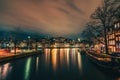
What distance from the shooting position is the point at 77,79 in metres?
34.5

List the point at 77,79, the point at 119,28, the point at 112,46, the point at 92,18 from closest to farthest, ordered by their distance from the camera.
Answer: the point at 77,79 → the point at 92,18 → the point at 119,28 → the point at 112,46

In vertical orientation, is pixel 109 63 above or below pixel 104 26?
below

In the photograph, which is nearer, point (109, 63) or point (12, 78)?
point (12, 78)

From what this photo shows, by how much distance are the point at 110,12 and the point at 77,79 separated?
27.4 m

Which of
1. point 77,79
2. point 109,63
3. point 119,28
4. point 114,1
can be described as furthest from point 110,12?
point 119,28

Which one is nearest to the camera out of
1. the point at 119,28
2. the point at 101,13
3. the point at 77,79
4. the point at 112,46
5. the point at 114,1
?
the point at 77,79

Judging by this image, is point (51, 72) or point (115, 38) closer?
point (51, 72)

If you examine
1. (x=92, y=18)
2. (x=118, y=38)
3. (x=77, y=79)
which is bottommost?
(x=77, y=79)

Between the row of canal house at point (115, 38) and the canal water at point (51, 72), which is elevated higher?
the row of canal house at point (115, 38)

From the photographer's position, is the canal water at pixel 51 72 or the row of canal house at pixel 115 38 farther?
the row of canal house at pixel 115 38

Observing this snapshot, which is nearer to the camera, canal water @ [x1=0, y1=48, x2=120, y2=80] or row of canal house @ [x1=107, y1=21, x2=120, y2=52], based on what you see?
canal water @ [x1=0, y1=48, x2=120, y2=80]

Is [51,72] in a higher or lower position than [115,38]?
lower

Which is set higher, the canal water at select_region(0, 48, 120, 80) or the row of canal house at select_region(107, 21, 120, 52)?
the row of canal house at select_region(107, 21, 120, 52)

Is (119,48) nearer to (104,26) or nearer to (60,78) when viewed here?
(104,26)
